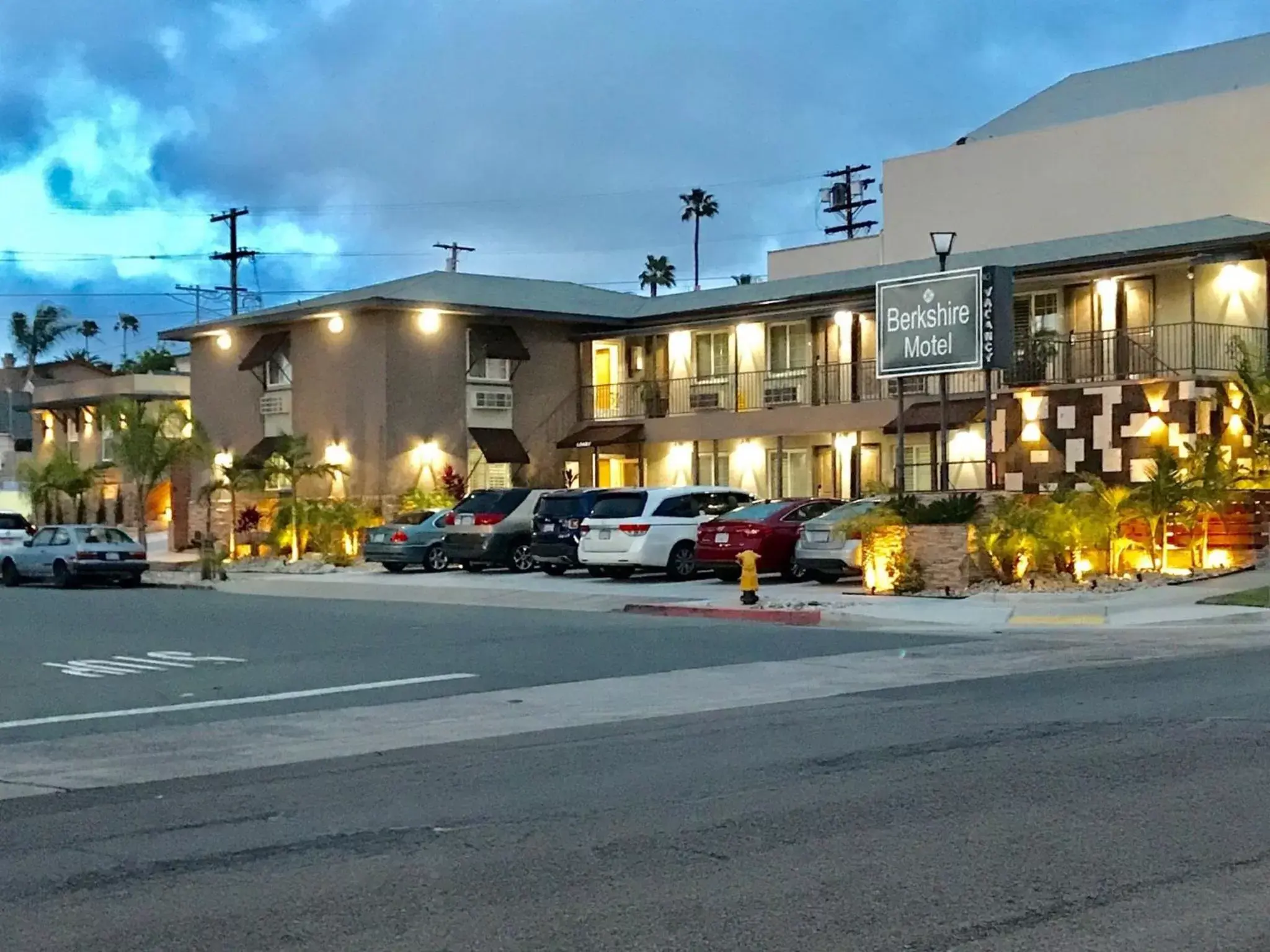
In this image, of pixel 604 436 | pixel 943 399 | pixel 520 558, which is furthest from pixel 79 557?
pixel 943 399

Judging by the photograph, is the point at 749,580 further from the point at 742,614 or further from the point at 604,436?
the point at 604,436

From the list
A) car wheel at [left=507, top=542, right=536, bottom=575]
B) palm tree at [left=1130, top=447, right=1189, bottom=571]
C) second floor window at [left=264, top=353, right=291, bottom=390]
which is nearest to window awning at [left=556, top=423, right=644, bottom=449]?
second floor window at [left=264, top=353, right=291, bottom=390]

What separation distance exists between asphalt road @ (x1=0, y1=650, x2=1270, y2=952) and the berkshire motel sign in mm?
14790

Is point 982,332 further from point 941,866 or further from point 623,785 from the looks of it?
point 941,866

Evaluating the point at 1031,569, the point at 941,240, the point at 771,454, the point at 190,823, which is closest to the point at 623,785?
the point at 190,823

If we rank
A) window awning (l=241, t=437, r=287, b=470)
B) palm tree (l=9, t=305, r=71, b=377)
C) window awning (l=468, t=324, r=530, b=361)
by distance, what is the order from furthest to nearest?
palm tree (l=9, t=305, r=71, b=377), window awning (l=241, t=437, r=287, b=470), window awning (l=468, t=324, r=530, b=361)

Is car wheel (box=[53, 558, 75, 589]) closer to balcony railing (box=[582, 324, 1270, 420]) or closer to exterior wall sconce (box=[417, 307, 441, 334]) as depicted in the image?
exterior wall sconce (box=[417, 307, 441, 334])

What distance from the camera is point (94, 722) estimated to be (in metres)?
13.9

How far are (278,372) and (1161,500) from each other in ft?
84.8

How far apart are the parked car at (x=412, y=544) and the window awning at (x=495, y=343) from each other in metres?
8.46

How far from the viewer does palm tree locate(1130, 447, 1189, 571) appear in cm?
2609

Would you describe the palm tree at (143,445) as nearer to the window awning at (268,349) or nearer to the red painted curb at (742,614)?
the window awning at (268,349)

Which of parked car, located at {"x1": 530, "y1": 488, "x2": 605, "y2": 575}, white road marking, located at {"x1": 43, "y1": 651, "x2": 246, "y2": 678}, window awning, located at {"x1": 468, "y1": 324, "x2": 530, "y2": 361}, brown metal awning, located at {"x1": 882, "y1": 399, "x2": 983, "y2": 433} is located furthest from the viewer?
window awning, located at {"x1": 468, "y1": 324, "x2": 530, "y2": 361}

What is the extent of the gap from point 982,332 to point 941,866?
1998 cm
